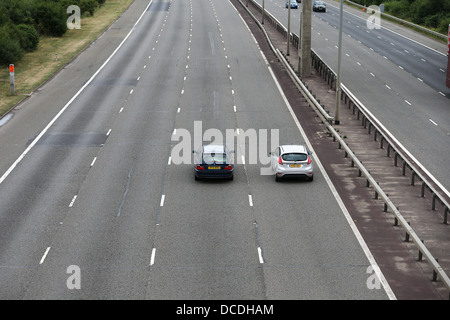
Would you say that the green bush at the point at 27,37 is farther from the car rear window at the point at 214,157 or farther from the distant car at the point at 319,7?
the distant car at the point at 319,7

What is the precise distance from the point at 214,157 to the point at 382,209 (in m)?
8.06

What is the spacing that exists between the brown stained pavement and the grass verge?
2059 centimetres

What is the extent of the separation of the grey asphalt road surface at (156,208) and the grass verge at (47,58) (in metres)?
1.82

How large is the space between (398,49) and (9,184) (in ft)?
177

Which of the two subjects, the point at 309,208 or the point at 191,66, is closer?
the point at 309,208

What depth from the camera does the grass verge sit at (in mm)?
55000

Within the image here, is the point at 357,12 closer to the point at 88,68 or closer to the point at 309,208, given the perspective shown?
the point at 88,68

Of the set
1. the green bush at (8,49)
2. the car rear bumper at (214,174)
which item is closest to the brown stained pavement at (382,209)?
the car rear bumper at (214,174)

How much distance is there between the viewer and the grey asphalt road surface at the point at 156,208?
73.5 feet

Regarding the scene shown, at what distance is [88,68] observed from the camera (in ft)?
212

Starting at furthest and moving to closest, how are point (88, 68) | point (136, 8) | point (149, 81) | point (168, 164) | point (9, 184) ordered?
point (136, 8)
point (88, 68)
point (149, 81)
point (168, 164)
point (9, 184)

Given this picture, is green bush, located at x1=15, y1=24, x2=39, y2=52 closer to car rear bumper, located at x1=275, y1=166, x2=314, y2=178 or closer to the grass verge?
the grass verge
